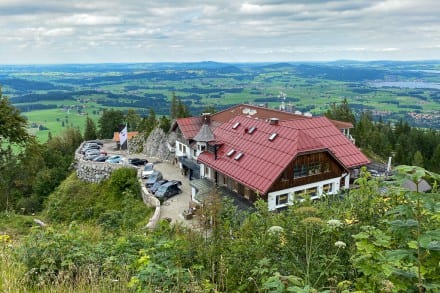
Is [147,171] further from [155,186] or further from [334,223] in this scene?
[334,223]

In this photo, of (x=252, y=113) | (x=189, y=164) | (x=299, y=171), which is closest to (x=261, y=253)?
(x=299, y=171)

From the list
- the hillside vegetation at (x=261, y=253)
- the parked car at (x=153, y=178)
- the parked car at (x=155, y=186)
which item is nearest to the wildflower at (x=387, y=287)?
the hillside vegetation at (x=261, y=253)

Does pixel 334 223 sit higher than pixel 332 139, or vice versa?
pixel 334 223

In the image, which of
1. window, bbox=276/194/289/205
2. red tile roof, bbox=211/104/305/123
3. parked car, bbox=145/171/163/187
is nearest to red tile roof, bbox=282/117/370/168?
window, bbox=276/194/289/205

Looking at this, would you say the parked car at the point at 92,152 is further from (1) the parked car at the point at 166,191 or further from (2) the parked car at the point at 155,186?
(1) the parked car at the point at 166,191

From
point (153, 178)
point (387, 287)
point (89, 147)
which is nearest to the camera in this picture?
point (387, 287)

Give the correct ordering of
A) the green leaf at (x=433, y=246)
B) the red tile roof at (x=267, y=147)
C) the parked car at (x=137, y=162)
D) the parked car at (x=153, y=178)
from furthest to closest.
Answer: the parked car at (x=137, y=162), the parked car at (x=153, y=178), the red tile roof at (x=267, y=147), the green leaf at (x=433, y=246)

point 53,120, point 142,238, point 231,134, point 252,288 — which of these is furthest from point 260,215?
point 53,120
